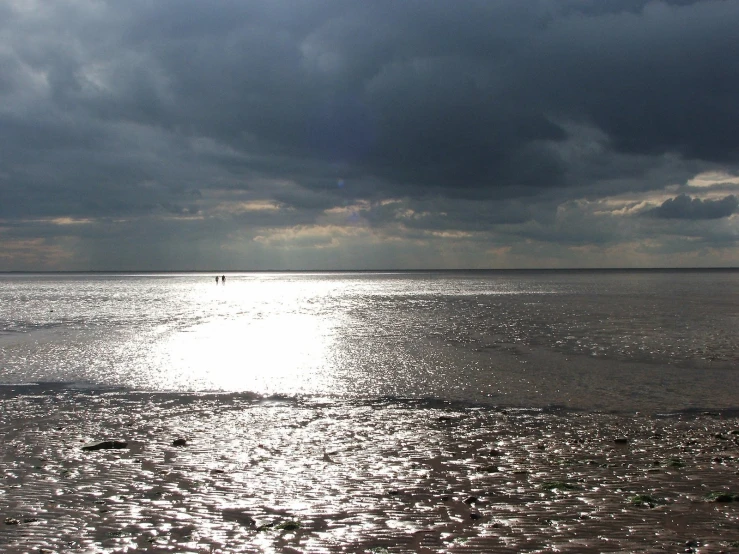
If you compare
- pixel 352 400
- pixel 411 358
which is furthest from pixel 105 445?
pixel 411 358

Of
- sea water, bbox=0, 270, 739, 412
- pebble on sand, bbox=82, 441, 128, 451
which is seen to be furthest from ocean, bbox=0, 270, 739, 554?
sea water, bbox=0, 270, 739, 412

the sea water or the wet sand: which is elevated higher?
the wet sand

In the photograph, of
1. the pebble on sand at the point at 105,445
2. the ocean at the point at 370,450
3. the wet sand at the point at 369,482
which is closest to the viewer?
the wet sand at the point at 369,482

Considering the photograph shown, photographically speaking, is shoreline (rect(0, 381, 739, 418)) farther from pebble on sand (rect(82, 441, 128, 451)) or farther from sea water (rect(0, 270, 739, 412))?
pebble on sand (rect(82, 441, 128, 451))

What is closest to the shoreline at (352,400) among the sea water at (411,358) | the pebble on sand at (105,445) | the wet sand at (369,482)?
the sea water at (411,358)

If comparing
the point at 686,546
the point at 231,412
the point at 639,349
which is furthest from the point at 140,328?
the point at 686,546

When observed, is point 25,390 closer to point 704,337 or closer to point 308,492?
point 308,492

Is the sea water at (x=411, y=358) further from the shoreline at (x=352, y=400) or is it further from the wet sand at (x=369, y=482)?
the wet sand at (x=369, y=482)

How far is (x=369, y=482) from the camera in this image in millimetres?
9852

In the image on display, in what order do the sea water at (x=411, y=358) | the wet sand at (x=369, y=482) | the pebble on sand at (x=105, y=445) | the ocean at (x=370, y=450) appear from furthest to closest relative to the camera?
the sea water at (x=411, y=358) < the pebble on sand at (x=105, y=445) < the ocean at (x=370, y=450) < the wet sand at (x=369, y=482)

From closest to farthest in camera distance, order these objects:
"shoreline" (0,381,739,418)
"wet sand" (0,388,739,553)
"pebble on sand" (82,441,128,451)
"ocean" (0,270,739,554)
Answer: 1. "wet sand" (0,388,739,553)
2. "ocean" (0,270,739,554)
3. "pebble on sand" (82,441,128,451)
4. "shoreline" (0,381,739,418)

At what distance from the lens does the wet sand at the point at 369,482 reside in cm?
779

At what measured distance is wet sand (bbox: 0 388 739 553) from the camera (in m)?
7.79

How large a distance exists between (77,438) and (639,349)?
23.6 metres
